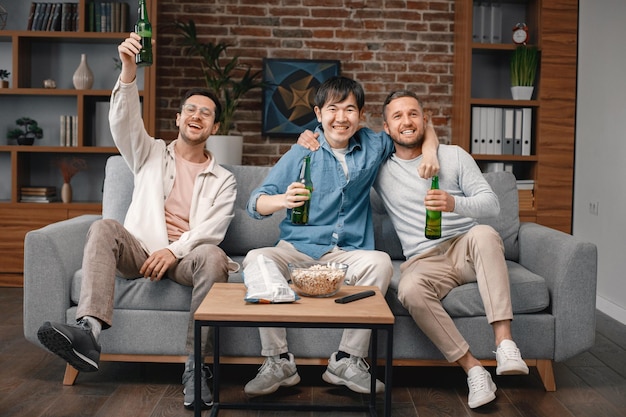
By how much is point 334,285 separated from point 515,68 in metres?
3.00

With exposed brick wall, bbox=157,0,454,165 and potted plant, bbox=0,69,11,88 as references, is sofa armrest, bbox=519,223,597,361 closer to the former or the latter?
exposed brick wall, bbox=157,0,454,165

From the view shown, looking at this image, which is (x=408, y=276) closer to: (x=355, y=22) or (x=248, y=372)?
(x=248, y=372)

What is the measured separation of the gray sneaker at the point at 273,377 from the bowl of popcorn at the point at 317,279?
458mm

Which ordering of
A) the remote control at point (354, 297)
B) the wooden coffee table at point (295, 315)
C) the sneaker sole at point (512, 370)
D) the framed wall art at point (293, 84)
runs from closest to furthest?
1. the wooden coffee table at point (295, 315)
2. the remote control at point (354, 297)
3. the sneaker sole at point (512, 370)
4. the framed wall art at point (293, 84)

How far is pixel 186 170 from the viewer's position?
298 cm

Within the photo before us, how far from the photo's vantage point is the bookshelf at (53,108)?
4.60 m

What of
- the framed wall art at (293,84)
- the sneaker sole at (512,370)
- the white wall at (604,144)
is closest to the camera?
the sneaker sole at (512,370)

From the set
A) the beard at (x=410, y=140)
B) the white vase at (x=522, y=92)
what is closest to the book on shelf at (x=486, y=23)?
the white vase at (x=522, y=92)

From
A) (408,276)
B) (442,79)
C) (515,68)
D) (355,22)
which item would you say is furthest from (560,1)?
(408,276)

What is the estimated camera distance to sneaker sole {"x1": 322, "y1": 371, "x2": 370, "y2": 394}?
2.53m

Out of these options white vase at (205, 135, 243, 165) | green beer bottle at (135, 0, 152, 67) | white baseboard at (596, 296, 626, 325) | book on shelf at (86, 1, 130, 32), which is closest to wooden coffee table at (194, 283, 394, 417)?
green beer bottle at (135, 0, 152, 67)

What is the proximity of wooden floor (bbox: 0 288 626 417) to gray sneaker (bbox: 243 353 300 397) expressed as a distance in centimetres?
5

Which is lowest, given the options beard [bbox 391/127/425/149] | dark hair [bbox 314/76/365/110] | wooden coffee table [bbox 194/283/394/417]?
wooden coffee table [bbox 194/283/394/417]

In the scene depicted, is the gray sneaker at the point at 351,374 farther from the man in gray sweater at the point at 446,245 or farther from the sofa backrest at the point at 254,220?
the sofa backrest at the point at 254,220
